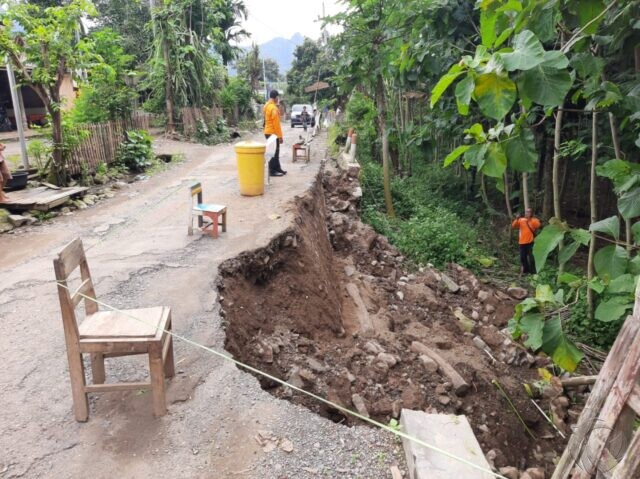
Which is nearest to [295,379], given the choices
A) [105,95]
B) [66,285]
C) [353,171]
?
[66,285]

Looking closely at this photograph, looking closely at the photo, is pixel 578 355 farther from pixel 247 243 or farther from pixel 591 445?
pixel 247 243

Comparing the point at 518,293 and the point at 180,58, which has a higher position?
the point at 180,58

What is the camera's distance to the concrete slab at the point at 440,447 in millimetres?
2402

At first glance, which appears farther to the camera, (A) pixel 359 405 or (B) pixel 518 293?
(B) pixel 518 293

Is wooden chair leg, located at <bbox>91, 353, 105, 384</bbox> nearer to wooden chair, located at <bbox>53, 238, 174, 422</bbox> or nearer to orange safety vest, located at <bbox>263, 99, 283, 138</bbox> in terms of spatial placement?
wooden chair, located at <bbox>53, 238, 174, 422</bbox>

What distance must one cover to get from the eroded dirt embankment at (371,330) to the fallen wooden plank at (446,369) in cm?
3

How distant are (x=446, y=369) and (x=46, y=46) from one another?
8.76m

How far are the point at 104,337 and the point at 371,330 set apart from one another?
3568 millimetres

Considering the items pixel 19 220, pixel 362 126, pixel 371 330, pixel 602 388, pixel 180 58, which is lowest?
pixel 371 330

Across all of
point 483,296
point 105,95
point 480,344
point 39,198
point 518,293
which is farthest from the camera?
point 105,95

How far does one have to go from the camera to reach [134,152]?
12.4 meters

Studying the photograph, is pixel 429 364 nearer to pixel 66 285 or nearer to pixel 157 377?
pixel 157 377

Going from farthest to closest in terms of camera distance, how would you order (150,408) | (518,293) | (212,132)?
(212,132) < (518,293) < (150,408)

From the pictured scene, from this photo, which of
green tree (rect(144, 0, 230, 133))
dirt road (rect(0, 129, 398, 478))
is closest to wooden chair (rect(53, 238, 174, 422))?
dirt road (rect(0, 129, 398, 478))
